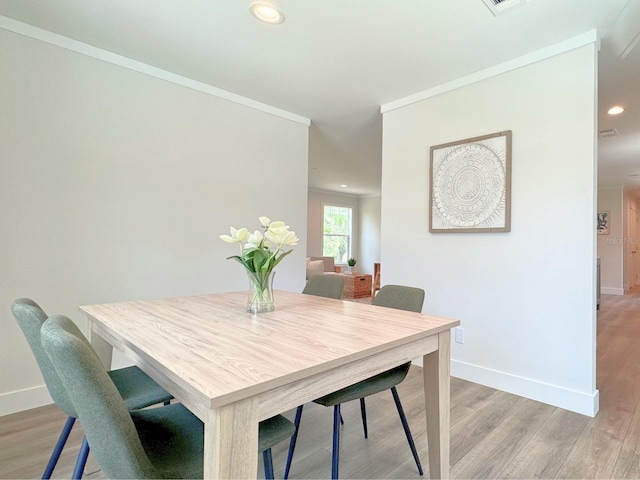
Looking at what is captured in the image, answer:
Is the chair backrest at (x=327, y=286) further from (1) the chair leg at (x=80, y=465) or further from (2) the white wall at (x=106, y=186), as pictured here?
(1) the chair leg at (x=80, y=465)

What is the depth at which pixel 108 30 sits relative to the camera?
2119mm

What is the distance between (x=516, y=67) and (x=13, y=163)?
11.2ft

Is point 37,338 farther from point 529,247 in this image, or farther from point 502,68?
point 502,68

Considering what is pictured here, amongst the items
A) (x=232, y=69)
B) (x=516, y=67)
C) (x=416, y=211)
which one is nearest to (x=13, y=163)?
(x=232, y=69)

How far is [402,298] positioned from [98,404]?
141cm

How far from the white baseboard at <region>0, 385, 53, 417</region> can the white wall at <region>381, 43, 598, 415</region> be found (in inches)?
112

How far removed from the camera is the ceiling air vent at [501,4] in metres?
1.82

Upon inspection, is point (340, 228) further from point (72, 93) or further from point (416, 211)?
point (72, 93)

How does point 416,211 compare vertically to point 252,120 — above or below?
below

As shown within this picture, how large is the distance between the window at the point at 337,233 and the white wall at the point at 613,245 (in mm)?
5822

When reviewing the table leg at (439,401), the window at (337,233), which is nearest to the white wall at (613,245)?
the window at (337,233)

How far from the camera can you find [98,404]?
2.32 ft

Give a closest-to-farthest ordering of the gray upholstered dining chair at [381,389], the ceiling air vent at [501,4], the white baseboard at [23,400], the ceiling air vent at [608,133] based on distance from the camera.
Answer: the gray upholstered dining chair at [381,389]
the ceiling air vent at [501,4]
the white baseboard at [23,400]
the ceiling air vent at [608,133]

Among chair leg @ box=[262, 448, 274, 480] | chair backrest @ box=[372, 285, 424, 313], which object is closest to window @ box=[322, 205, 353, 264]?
chair backrest @ box=[372, 285, 424, 313]
